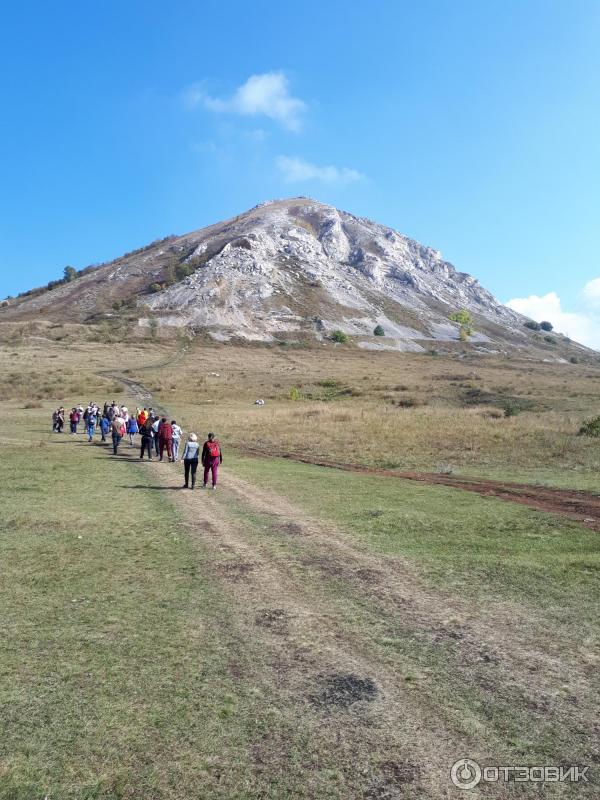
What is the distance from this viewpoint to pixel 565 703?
6.18 metres

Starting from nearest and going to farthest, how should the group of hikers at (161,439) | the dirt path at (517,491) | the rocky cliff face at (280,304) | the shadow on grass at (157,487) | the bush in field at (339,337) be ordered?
1. the dirt path at (517,491)
2. the group of hikers at (161,439)
3. the shadow on grass at (157,487)
4. the bush in field at (339,337)
5. the rocky cliff face at (280,304)

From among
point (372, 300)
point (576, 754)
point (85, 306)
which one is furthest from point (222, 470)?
point (372, 300)

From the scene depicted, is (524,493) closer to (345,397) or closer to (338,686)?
(338,686)

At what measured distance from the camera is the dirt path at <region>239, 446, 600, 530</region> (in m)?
16.2

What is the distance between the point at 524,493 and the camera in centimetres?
1922

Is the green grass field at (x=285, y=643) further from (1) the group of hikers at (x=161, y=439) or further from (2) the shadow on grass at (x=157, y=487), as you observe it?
(1) the group of hikers at (x=161, y=439)

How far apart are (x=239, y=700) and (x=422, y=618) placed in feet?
11.6

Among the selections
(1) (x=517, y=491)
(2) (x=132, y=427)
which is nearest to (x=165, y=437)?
(2) (x=132, y=427)

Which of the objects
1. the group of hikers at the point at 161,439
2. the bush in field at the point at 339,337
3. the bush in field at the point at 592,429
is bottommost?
the group of hikers at the point at 161,439

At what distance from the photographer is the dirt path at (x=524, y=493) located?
639 inches

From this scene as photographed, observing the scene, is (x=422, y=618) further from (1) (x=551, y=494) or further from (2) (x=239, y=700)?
(1) (x=551, y=494)

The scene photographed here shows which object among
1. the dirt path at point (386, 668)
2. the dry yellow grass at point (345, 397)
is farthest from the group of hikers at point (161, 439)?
the dirt path at point (386, 668)

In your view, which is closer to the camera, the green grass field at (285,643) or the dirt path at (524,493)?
the green grass field at (285,643)

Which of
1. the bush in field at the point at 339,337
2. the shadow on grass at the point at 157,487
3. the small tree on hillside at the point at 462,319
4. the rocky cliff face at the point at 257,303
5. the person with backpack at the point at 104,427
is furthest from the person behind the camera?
the small tree on hillside at the point at 462,319
